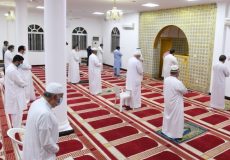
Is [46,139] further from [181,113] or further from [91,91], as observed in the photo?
[91,91]

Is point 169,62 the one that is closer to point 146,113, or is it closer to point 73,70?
point 146,113

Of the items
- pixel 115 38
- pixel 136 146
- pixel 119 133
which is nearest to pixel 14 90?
pixel 119 133

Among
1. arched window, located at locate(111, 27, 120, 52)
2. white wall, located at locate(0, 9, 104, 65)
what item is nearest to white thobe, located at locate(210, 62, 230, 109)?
arched window, located at locate(111, 27, 120, 52)

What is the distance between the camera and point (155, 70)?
34.8ft

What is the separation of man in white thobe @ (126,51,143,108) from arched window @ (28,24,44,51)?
343 inches

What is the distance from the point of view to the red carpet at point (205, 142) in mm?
4134

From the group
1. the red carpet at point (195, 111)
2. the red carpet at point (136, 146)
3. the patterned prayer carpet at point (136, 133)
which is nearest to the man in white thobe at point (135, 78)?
the patterned prayer carpet at point (136, 133)

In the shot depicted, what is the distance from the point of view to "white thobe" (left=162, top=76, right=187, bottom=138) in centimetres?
416

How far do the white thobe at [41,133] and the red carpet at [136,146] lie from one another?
1817 mm

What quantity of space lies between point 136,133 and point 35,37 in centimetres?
1034

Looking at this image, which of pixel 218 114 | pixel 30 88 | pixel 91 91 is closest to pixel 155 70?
pixel 91 91

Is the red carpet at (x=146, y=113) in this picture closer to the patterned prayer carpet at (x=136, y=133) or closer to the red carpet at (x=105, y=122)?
the patterned prayer carpet at (x=136, y=133)

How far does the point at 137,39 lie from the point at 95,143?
7.87 meters

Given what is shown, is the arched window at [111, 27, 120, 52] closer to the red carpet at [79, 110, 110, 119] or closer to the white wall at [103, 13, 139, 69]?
the white wall at [103, 13, 139, 69]
